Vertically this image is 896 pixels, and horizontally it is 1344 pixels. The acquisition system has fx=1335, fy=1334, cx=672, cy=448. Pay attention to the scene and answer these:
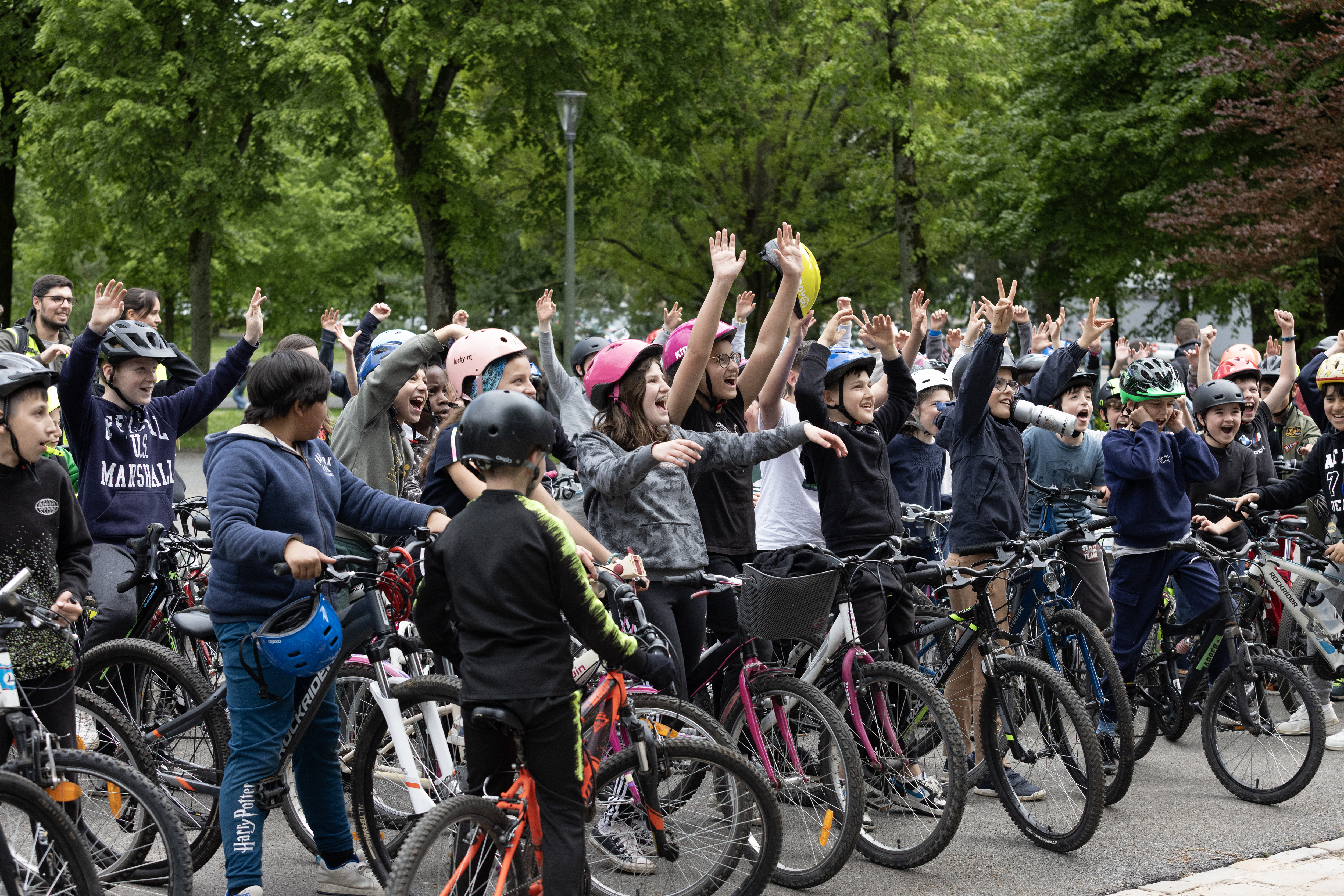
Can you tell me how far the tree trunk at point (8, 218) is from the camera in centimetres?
2262

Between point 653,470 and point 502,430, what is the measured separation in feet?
5.00

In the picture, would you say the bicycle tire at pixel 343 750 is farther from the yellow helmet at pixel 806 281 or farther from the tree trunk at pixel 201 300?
the tree trunk at pixel 201 300

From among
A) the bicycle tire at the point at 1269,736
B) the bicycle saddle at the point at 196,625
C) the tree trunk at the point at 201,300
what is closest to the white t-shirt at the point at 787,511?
the bicycle tire at the point at 1269,736

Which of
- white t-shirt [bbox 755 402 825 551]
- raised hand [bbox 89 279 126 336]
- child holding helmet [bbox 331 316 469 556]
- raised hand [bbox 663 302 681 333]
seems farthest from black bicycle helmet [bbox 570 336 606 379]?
raised hand [bbox 89 279 126 336]

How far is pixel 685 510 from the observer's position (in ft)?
17.3

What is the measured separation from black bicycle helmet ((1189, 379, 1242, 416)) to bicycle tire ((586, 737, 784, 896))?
15.5 ft

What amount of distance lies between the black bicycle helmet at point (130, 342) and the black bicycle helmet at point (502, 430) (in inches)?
102

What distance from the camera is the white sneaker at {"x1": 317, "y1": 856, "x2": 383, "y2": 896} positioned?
189 inches

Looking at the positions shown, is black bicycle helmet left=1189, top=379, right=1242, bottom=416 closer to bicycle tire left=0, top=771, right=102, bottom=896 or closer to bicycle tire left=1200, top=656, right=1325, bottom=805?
bicycle tire left=1200, top=656, right=1325, bottom=805

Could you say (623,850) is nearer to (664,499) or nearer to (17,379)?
(664,499)

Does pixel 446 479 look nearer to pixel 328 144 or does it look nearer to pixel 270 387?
pixel 270 387

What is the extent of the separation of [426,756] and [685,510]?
4.55 feet

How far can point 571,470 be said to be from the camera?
25.4 ft

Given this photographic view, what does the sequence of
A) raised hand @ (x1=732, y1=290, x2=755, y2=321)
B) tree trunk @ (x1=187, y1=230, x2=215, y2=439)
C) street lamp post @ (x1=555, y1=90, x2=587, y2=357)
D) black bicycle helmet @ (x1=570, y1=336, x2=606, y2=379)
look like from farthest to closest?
tree trunk @ (x1=187, y1=230, x2=215, y2=439) → street lamp post @ (x1=555, y1=90, x2=587, y2=357) → black bicycle helmet @ (x1=570, y1=336, x2=606, y2=379) → raised hand @ (x1=732, y1=290, x2=755, y2=321)
